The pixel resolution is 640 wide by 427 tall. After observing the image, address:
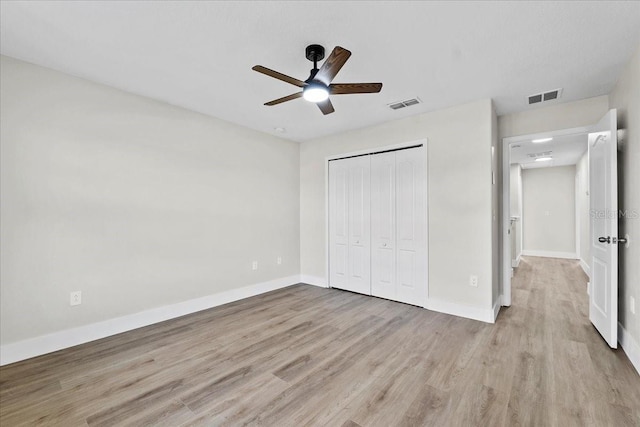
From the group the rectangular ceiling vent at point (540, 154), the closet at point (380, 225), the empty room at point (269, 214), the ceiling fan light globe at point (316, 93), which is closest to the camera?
the empty room at point (269, 214)

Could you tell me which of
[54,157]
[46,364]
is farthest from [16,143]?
[46,364]

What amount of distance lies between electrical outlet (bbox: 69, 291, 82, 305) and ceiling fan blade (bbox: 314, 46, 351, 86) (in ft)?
9.79

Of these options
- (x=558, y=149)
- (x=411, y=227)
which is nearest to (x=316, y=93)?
(x=411, y=227)

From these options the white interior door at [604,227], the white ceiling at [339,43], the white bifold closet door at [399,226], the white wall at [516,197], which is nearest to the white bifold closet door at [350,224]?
the white bifold closet door at [399,226]

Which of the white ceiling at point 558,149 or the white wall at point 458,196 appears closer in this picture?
the white wall at point 458,196

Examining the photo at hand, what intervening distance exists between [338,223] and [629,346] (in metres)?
3.44

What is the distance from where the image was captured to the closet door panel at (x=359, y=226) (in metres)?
4.41

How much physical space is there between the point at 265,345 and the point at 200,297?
145 cm

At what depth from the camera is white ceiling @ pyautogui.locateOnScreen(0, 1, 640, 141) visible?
1874mm

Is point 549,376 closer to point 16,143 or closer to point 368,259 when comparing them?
point 368,259

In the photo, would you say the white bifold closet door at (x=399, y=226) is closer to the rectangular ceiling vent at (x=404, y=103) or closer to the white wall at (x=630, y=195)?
the rectangular ceiling vent at (x=404, y=103)

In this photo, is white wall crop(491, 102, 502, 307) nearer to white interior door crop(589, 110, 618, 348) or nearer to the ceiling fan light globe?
white interior door crop(589, 110, 618, 348)

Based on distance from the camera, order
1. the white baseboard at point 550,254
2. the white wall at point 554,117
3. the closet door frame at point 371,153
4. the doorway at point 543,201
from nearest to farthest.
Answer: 1. the white wall at point 554,117
2. the closet door frame at point 371,153
3. the doorway at point 543,201
4. the white baseboard at point 550,254

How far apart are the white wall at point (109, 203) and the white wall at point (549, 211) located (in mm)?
8151
